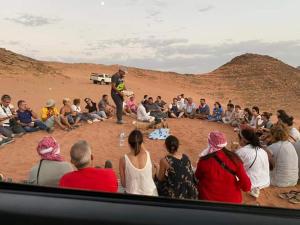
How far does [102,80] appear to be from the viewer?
3634 centimetres

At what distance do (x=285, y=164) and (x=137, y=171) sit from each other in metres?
3.25

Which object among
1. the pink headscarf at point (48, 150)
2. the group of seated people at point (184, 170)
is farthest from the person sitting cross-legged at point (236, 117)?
the pink headscarf at point (48, 150)

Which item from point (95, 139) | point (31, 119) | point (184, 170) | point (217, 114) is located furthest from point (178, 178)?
point (217, 114)

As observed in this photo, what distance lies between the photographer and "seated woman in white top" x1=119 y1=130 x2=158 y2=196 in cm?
524

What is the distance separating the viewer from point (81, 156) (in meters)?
4.12

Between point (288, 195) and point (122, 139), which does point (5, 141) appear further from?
point (288, 195)

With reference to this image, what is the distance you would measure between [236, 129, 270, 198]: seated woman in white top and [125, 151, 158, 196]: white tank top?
203 centimetres

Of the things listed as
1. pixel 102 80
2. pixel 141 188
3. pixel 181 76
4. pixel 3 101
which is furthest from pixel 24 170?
pixel 181 76

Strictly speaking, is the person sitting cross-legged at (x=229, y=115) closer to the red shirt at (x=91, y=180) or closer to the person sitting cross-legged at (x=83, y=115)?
the person sitting cross-legged at (x=83, y=115)

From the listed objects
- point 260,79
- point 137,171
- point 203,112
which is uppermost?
point 260,79

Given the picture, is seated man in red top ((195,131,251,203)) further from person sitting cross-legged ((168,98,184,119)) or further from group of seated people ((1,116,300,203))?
person sitting cross-legged ((168,98,184,119))

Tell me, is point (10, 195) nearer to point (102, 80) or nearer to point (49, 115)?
point (49, 115)

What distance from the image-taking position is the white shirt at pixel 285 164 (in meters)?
7.33

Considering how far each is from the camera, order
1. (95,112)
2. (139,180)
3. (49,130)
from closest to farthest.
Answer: (139,180) < (49,130) < (95,112)
